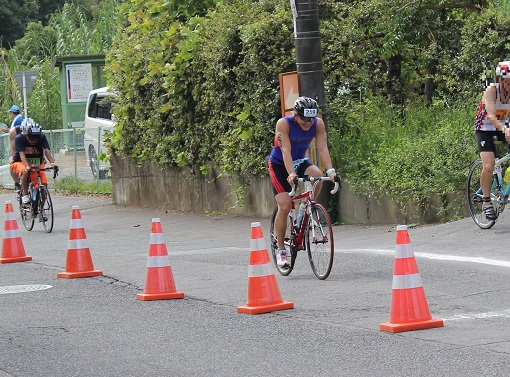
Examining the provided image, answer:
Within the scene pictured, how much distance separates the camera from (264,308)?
900 cm

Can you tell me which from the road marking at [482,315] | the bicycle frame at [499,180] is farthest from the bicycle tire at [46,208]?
the road marking at [482,315]

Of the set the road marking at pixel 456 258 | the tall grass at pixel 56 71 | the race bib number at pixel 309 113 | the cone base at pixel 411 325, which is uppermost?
the tall grass at pixel 56 71

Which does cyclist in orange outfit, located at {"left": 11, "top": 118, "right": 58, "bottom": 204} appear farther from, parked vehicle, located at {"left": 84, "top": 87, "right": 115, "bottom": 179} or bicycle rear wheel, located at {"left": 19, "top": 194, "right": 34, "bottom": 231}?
parked vehicle, located at {"left": 84, "top": 87, "right": 115, "bottom": 179}

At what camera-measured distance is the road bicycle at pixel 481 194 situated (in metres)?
12.5

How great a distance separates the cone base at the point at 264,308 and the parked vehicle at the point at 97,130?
16.4 m

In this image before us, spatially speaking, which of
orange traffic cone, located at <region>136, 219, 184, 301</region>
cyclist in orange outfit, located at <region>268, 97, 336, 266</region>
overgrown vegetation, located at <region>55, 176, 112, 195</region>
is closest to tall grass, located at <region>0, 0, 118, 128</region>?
overgrown vegetation, located at <region>55, 176, 112, 195</region>

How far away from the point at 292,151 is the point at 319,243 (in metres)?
0.99

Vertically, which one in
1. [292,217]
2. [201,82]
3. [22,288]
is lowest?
[22,288]

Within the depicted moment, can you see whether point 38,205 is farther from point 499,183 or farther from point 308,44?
point 499,183

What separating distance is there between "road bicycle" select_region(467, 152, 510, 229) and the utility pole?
3.04 m

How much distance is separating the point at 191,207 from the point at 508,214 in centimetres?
801

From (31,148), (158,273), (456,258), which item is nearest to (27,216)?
(31,148)

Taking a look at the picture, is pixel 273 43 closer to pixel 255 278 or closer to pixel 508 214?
pixel 508 214

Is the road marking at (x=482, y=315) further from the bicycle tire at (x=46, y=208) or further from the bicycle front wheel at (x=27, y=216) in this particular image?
the bicycle front wheel at (x=27, y=216)
